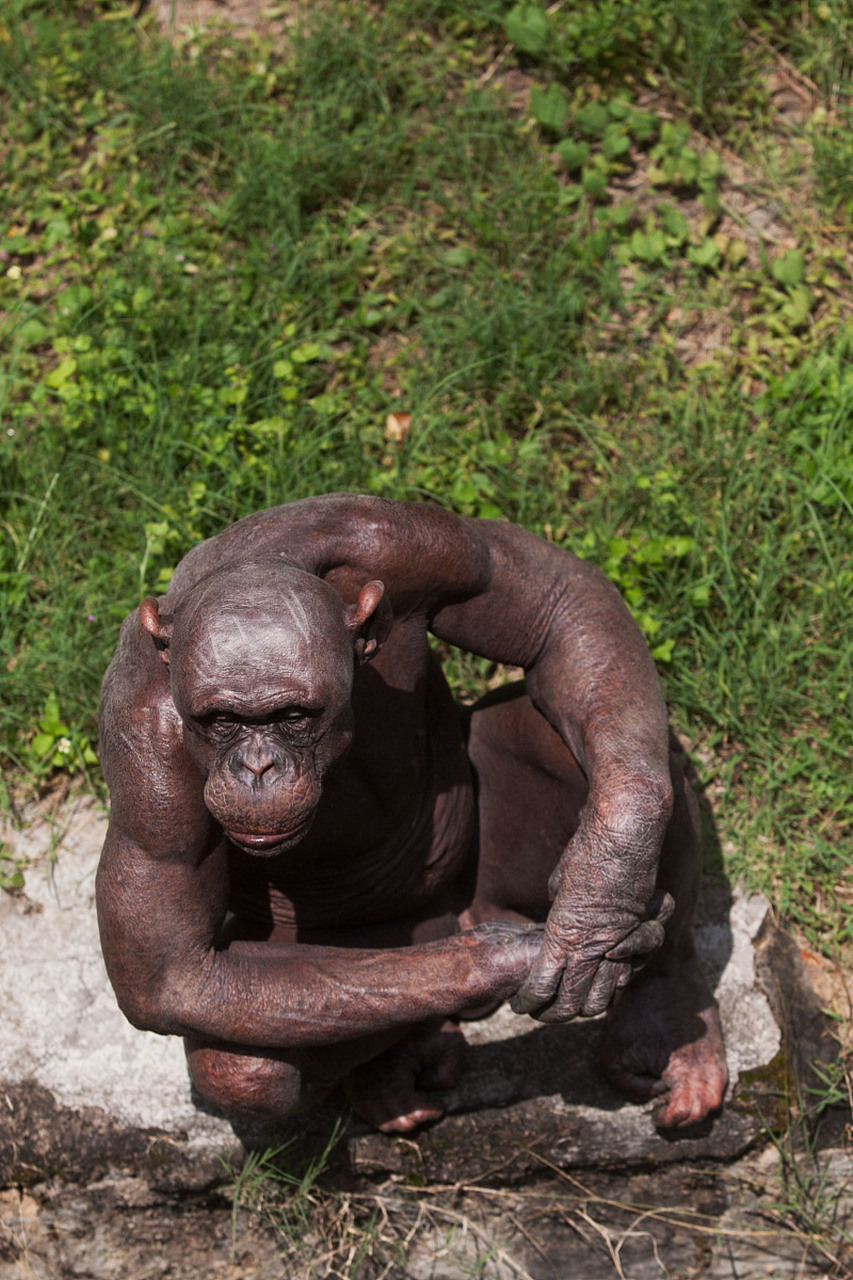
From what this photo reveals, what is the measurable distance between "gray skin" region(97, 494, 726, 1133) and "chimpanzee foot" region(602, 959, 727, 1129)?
0.16 metres

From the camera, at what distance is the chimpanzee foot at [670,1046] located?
11.3 ft

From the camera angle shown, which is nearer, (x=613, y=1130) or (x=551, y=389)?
(x=613, y=1130)

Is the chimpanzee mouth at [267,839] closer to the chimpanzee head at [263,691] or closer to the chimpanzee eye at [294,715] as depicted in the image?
the chimpanzee head at [263,691]

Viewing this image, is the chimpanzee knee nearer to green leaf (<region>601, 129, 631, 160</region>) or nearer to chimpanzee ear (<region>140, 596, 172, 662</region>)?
chimpanzee ear (<region>140, 596, 172, 662</region>)

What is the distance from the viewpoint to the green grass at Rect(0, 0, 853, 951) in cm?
413

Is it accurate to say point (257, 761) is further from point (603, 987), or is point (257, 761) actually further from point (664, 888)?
point (664, 888)

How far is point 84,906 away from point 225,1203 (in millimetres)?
824

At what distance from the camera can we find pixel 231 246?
486cm

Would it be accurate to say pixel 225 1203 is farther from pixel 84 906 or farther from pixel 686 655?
pixel 686 655

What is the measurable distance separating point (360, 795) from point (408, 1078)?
2.88ft

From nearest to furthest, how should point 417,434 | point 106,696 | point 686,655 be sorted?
point 106,696
point 686,655
point 417,434

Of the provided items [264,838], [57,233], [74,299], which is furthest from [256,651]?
[57,233]

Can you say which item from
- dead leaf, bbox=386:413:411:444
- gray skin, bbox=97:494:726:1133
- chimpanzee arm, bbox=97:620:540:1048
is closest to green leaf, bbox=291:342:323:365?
dead leaf, bbox=386:413:411:444

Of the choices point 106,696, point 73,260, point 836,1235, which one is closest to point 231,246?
point 73,260
